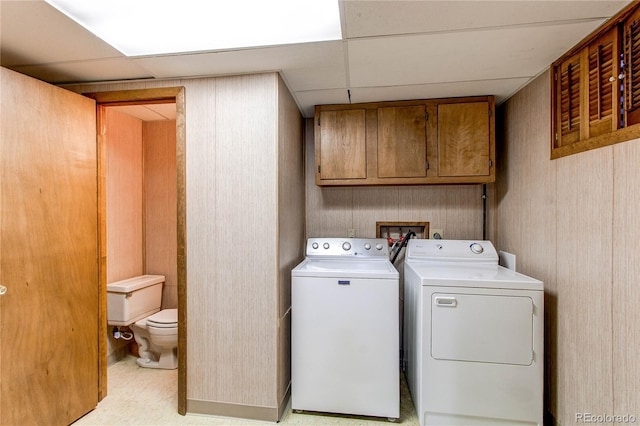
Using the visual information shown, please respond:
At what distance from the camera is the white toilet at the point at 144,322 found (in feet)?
8.01

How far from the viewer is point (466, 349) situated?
5.69 feet

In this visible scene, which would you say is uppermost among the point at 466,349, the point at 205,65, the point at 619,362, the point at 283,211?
the point at 205,65

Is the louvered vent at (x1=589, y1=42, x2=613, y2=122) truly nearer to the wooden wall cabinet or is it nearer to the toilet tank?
the wooden wall cabinet

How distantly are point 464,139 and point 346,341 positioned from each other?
5.51 ft

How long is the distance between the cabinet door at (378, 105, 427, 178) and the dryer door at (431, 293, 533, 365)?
39.3 inches

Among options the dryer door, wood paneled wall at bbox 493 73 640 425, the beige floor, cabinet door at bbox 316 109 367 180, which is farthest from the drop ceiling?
the beige floor

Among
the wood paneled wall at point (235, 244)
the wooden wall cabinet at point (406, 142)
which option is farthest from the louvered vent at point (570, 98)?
the wood paneled wall at point (235, 244)

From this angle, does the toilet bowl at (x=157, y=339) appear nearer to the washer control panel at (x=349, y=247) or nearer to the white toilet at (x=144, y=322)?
the white toilet at (x=144, y=322)

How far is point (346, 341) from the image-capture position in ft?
6.22

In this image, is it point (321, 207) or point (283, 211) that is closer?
point (283, 211)

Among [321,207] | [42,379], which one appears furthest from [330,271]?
[42,379]

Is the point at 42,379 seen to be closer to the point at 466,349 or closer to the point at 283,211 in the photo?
the point at 283,211

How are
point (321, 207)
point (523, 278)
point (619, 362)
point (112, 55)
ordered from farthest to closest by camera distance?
1. point (321, 207)
2. point (523, 278)
3. point (112, 55)
4. point (619, 362)

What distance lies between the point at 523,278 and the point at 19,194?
111 inches
